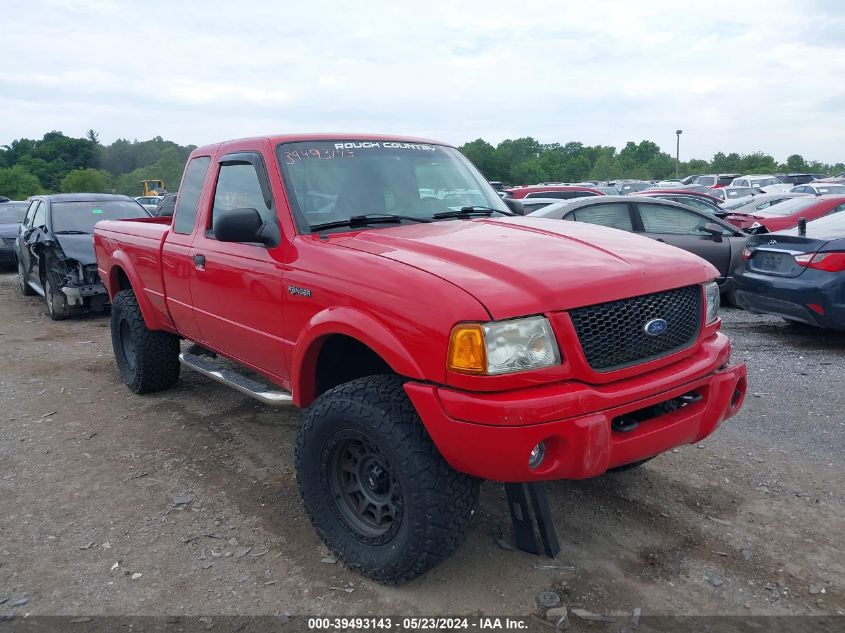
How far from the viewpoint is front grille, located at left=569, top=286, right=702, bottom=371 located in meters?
2.75

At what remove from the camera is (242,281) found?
388 centimetres

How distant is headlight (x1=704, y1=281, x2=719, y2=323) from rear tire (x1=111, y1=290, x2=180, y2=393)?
13.4ft

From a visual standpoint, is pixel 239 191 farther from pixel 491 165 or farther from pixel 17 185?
pixel 17 185

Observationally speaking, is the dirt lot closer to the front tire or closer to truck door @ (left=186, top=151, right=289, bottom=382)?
the front tire

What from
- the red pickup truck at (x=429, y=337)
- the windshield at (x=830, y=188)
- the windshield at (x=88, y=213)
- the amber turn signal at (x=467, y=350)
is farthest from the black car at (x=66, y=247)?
the windshield at (x=830, y=188)

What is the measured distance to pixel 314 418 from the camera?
10.2 feet

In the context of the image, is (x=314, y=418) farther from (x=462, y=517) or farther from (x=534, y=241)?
(x=534, y=241)

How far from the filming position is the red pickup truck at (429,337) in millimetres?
2602

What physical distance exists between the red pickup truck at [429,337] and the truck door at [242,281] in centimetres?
2

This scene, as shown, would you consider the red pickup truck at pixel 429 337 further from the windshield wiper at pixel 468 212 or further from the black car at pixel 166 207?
the black car at pixel 166 207

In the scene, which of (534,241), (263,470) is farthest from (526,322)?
(263,470)

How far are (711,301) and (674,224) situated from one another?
565 centimetres

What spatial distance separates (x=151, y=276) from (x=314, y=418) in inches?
104

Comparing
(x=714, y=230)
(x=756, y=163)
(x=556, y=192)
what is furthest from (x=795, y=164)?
(x=714, y=230)
